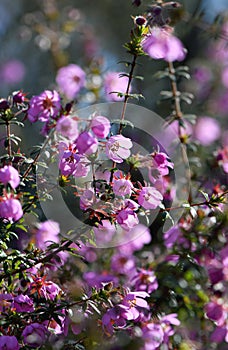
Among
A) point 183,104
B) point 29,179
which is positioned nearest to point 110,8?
point 183,104

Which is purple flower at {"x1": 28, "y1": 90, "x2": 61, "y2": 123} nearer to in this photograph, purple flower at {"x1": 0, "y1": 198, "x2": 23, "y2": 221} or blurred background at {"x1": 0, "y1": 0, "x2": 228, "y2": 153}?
blurred background at {"x1": 0, "y1": 0, "x2": 228, "y2": 153}

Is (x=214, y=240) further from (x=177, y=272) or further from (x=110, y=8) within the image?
(x=110, y=8)

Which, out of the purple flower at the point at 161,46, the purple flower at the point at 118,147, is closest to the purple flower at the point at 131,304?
the purple flower at the point at 118,147

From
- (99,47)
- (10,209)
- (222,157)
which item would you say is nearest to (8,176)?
(10,209)

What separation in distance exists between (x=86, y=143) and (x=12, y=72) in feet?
8.46

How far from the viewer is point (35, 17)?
8.66ft

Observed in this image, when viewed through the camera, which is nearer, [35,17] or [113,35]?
[35,17]

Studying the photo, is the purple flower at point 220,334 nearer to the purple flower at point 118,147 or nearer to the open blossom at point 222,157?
the open blossom at point 222,157

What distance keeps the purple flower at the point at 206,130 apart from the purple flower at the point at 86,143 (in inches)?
38.6

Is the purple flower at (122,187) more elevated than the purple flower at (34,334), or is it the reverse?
the purple flower at (122,187)

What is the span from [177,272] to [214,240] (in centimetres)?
10

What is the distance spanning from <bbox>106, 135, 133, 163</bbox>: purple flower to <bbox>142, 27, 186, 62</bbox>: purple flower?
0.75 ft

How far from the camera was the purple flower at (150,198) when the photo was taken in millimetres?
1091

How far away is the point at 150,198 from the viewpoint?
1.09 metres
